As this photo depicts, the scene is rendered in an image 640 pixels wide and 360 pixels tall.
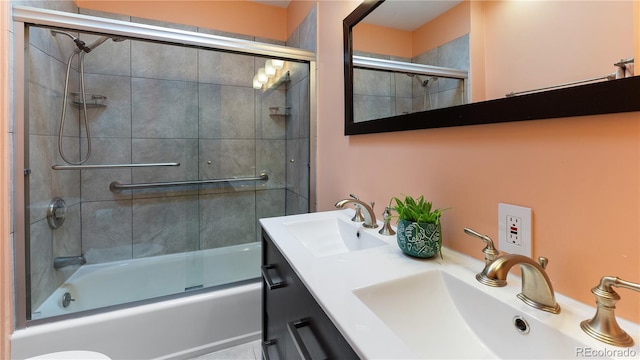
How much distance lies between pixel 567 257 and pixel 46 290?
2185mm

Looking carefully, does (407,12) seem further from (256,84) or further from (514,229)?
(256,84)

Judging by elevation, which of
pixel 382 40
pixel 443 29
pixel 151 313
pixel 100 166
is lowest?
pixel 151 313

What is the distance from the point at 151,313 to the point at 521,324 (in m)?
1.57

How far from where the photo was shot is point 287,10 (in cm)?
242

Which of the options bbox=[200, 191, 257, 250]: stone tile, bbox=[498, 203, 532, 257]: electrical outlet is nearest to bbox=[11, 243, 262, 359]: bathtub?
bbox=[200, 191, 257, 250]: stone tile

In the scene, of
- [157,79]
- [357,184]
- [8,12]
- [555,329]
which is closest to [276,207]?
[357,184]

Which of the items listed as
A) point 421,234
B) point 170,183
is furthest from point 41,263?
point 421,234

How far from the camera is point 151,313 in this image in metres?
1.37

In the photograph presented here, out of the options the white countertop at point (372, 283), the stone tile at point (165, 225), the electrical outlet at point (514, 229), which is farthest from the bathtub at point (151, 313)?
the electrical outlet at point (514, 229)

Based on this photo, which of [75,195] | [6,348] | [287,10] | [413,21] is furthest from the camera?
[287,10]

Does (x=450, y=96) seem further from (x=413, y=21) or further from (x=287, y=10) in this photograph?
(x=287, y=10)

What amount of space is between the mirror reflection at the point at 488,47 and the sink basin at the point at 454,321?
1.61 feet

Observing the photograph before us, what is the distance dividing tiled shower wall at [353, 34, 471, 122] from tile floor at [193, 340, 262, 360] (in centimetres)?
139

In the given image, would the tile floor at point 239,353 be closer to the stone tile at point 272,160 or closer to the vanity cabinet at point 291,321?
the vanity cabinet at point 291,321
